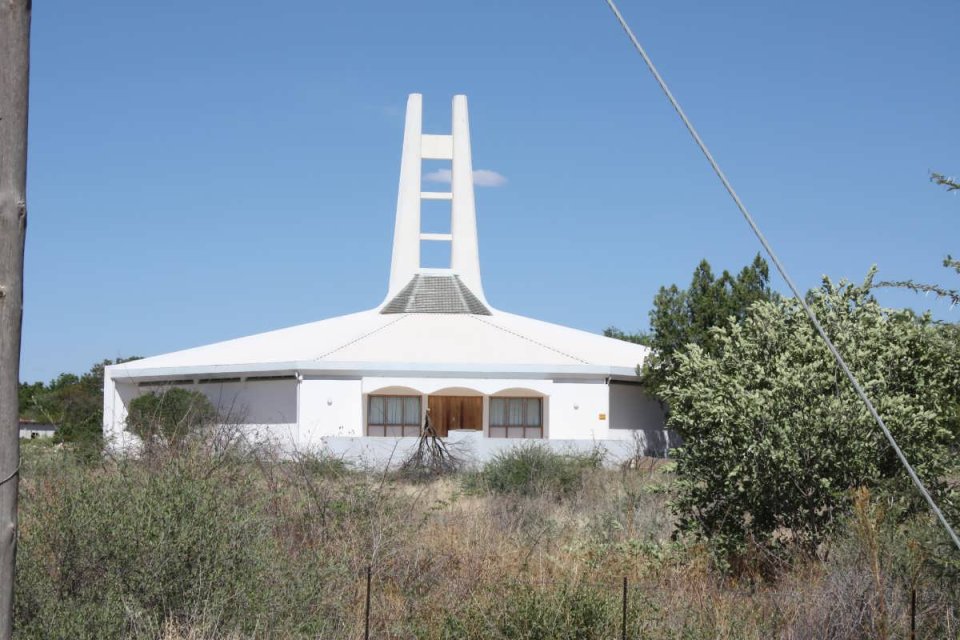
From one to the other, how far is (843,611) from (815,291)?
5029 mm

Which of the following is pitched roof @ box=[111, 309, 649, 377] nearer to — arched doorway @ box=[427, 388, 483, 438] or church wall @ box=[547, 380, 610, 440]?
church wall @ box=[547, 380, 610, 440]

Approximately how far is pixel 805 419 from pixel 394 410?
92.2 feet

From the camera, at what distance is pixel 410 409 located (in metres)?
39.8

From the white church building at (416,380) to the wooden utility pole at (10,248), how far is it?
2772cm

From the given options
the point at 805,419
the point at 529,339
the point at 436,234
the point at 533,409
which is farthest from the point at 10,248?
the point at 436,234

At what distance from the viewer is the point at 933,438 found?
1255cm

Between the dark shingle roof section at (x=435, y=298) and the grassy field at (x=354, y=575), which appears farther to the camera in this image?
the dark shingle roof section at (x=435, y=298)

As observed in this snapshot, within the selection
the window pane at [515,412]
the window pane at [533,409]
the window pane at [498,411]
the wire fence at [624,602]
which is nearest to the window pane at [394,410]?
the window pane at [498,411]

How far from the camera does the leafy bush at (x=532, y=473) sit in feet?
72.6

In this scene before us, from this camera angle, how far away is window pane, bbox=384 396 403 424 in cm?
3944

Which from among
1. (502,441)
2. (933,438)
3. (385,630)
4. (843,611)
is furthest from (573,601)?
(502,441)

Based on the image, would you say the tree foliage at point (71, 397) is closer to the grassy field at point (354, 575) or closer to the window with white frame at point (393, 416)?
the window with white frame at point (393, 416)

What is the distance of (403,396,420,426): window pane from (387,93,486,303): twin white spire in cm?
864

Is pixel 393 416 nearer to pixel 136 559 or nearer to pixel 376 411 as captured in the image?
pixel 376 411
